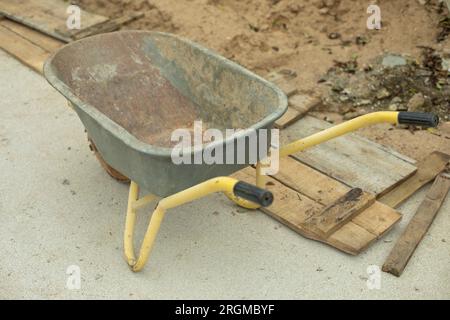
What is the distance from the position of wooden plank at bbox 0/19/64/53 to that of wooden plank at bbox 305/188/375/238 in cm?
323

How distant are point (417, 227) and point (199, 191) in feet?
4.75

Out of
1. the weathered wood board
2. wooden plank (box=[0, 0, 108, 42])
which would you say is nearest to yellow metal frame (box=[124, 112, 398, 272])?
the weathered wood board

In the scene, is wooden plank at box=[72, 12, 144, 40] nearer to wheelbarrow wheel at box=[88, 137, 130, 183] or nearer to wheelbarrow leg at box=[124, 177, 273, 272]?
wheelbarrow wheel at box=[88, 137, 130, 183]

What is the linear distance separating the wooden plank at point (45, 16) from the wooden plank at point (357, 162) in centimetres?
251

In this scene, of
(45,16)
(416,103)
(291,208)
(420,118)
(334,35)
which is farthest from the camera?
(45,16)

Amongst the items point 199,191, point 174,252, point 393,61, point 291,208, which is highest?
point 199,191

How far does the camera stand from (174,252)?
371 centimetres

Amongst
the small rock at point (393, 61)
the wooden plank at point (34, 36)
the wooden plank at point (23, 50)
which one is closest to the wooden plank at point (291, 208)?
the small rock at point (393, 61)

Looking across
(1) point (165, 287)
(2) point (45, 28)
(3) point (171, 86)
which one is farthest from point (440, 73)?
(2) point (45, 28)

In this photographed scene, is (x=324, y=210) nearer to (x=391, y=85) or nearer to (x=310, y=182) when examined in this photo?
(x=310, y=182)

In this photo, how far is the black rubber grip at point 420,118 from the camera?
3129 millimetres

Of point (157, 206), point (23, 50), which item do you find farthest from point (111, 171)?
point (23, 50)
